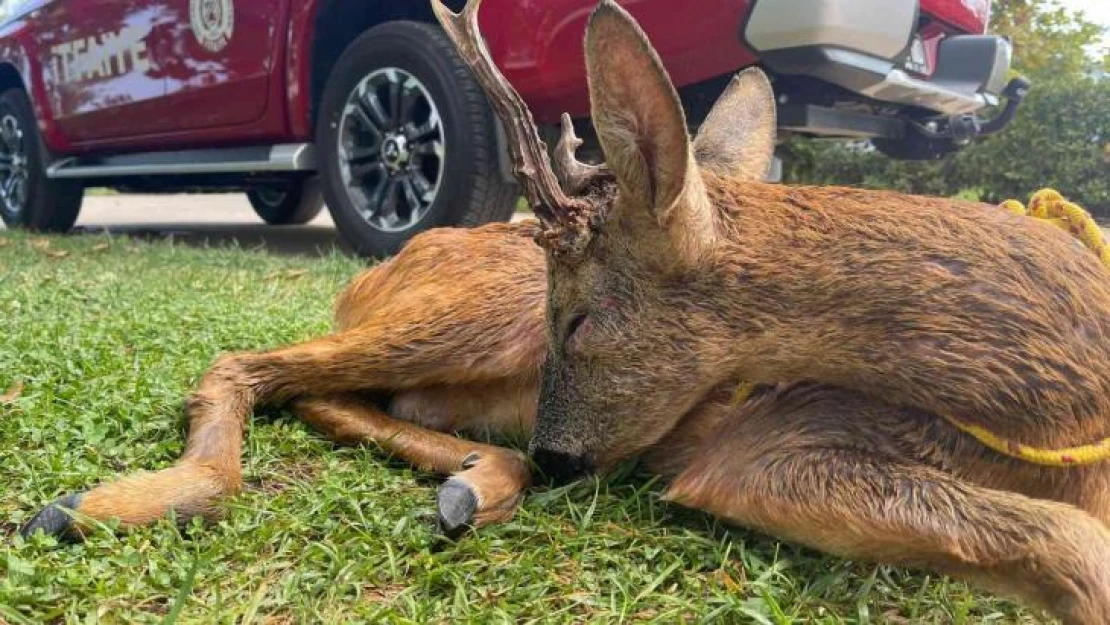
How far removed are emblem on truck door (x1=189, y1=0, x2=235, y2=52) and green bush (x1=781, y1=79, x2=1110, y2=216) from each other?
7.94 metres

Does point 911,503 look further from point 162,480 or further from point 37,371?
point 37,371

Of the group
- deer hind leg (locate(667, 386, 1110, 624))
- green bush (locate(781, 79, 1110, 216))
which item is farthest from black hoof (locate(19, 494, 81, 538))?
green bush (locate(781, 79, 1110, 216))

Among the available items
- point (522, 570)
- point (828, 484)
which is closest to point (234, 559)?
point (522, 570)

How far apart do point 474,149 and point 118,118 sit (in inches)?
138

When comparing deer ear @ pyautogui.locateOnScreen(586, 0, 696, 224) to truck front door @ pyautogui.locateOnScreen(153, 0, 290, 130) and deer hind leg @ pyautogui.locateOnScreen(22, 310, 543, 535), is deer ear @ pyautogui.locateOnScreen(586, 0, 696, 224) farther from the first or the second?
truck front door @ pyautogui.locateOnScreen(153, 0, 290, 130)

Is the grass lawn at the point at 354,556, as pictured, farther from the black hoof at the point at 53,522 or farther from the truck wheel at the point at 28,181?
the truck wheel at the point at 28,181

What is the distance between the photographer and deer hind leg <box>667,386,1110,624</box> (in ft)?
4.96

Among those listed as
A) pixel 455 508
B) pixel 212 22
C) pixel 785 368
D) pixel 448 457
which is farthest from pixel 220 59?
pixel 785 368

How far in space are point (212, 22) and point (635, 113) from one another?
5150 millimetres

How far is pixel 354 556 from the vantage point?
177 centimetres

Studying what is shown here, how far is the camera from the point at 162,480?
1944 millimetres

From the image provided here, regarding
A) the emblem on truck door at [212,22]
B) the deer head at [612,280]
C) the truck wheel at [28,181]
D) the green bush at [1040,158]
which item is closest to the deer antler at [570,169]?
the deer head at [612,280]

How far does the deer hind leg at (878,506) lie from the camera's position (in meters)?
1.51

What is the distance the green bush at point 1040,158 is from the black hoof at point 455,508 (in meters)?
10.4
